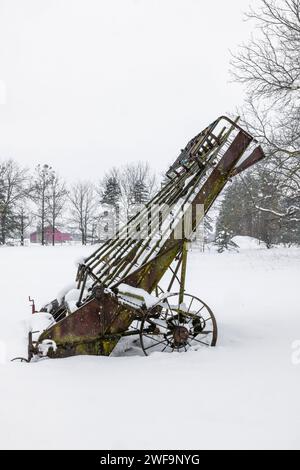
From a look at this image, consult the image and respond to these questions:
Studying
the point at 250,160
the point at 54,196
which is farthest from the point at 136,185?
the point at 250,160

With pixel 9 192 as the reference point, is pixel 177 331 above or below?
below

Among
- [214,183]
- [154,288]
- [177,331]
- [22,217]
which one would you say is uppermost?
[22,217]

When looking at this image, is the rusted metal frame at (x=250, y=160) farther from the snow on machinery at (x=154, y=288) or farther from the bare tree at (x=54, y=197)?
the bare tree at (x=54, y=197)

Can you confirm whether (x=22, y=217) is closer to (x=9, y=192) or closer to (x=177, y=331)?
(x=9, y=192)

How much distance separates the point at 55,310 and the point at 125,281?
1877 millimetres

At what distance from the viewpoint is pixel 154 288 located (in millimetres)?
5613

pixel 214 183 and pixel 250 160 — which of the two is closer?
pixel 214 183

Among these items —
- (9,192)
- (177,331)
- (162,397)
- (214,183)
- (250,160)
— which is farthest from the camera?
(9,192)

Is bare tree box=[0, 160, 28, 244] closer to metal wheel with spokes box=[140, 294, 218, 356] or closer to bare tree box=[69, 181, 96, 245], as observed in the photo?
→ bare tree box=[69, 181, 96, 245]

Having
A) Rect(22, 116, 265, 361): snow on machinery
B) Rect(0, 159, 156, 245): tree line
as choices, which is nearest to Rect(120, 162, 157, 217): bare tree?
Rect(0, 159, 156, 245): tree line

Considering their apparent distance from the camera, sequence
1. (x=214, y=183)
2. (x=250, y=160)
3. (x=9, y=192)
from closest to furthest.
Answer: (x=214, y=183), (x=250, y=160), (x=9, y=192)

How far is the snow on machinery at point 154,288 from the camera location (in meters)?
4.88

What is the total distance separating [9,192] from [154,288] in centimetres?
4114
